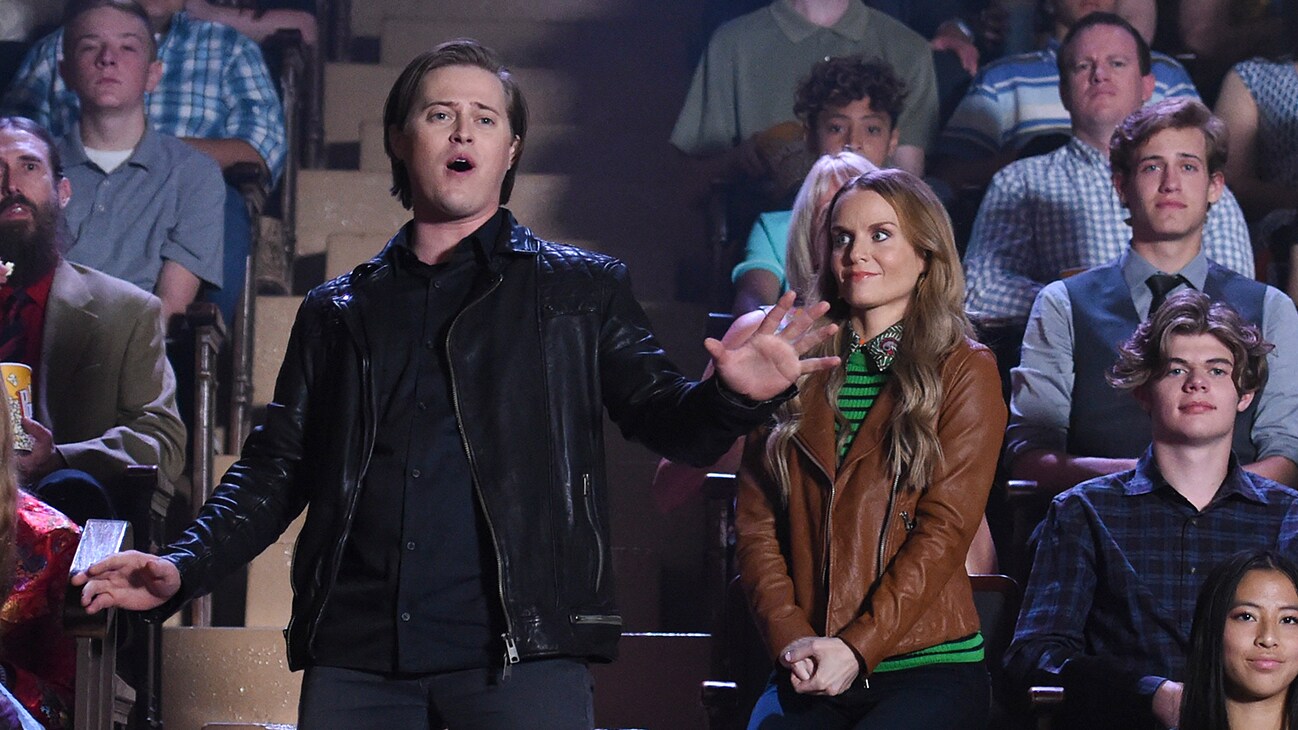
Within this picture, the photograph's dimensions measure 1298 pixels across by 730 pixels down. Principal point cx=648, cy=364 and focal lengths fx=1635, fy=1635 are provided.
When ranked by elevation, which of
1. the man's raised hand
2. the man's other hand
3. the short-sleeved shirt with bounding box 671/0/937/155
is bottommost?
the man's other hand

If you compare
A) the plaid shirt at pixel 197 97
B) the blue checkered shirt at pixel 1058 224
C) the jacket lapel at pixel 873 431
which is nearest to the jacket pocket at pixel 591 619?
the jacket lapel at pixel 873 431

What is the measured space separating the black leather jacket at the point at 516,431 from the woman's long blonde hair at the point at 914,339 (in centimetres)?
51

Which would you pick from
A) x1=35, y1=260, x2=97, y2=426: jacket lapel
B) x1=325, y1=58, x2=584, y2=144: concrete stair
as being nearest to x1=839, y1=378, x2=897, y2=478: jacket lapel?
x1=35, y1=260, x2=97, y2=426: jacket lapel

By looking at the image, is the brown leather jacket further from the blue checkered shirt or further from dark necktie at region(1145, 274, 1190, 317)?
the blue checkered shirt

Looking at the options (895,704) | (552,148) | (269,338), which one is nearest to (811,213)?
(895,704)

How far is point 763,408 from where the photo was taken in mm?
1699

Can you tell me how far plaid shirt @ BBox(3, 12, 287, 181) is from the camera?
4797 mm

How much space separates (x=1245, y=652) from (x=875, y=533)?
1.95 ft

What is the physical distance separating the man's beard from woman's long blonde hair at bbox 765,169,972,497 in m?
2.22

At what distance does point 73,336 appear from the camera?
3.75 m

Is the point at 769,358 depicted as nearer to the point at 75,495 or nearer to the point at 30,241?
the point at 75,495

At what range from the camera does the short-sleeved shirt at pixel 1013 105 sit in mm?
4941

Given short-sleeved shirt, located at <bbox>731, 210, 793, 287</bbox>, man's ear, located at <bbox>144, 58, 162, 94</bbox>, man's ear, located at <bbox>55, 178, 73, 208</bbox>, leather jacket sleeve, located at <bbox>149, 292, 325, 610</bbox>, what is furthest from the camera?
man's ear, located at <bbox>144, 58, 162, 94</bbox>

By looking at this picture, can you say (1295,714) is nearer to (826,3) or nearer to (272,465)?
(272,465)
